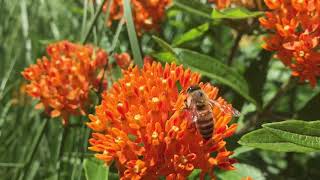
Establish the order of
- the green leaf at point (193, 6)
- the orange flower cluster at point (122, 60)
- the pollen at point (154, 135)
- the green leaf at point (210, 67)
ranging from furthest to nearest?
the orange flower cluster at point (122, 60) < the green leaf at point (193, 6) < the green leaf at point (210, 67) < the pollen at point (154, 135)

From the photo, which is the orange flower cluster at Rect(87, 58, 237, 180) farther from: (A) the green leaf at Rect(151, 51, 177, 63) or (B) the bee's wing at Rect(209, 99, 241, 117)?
(A) the green leaf at Rect(151, 51, 177, 63)

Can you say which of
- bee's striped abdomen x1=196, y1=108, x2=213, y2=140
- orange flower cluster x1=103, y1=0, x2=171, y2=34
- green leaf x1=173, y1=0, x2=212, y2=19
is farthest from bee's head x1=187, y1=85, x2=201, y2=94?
orange flower cluster x1=103, y1=0, x2=171, y2=34

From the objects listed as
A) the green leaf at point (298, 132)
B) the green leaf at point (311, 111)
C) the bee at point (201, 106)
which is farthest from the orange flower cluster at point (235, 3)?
the green leaf at point (298, 132)

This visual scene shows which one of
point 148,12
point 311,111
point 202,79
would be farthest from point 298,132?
point 148,12

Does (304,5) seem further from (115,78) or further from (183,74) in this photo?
(115,78)

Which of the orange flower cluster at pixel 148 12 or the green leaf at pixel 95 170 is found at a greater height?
the orange flower cluster at pixel 148 12

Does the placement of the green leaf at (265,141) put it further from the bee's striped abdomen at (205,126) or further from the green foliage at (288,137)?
the bee's striped abdomen at (205,126)

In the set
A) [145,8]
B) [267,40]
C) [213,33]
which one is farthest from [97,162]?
[213,33]
